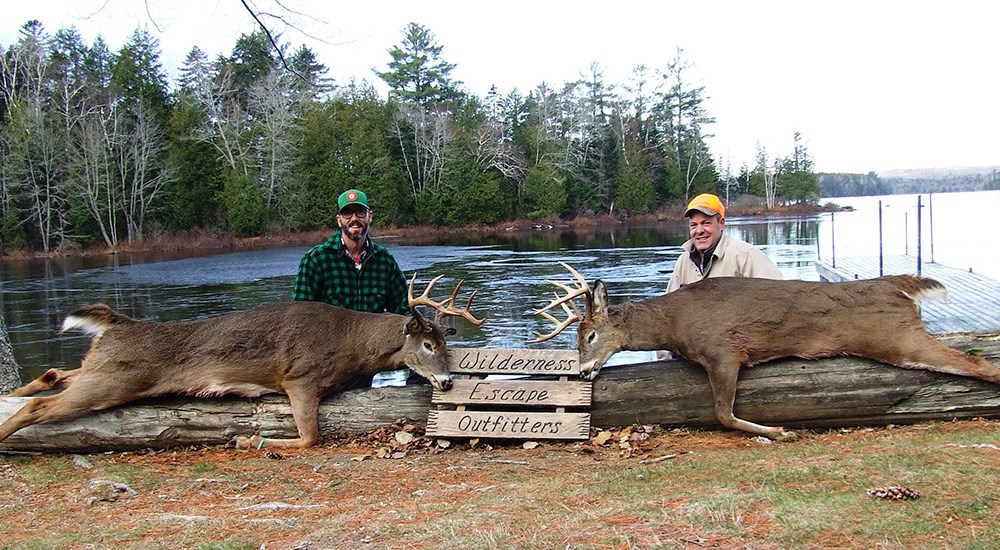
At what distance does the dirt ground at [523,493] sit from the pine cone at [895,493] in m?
0.06

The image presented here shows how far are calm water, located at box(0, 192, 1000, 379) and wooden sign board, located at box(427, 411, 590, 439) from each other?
5890 millimetres

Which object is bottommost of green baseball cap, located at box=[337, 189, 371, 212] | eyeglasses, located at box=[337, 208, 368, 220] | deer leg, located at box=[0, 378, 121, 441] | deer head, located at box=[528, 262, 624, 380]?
deer leg, located at box=[0, 378, 121, 441]

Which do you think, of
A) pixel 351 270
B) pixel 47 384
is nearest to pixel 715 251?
pixel 351 270

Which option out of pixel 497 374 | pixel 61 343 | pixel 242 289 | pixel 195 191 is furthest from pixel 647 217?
pixel 497 374

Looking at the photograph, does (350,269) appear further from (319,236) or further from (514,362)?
(319,236)

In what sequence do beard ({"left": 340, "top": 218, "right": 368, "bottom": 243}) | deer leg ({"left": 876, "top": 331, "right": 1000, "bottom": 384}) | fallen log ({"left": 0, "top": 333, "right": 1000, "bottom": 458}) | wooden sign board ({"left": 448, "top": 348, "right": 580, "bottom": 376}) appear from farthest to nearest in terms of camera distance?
beard ({"left": 340, "top": 218, "right": 368, "bottom": 243})
wooden sign board ({"left": 448, "top": 348, "right": 580, "bottom": 376})
fallen log ({"left": 0, "top": 333, "right": 1000, "bottom": 458})
deer leg ({"left": 876, "top": 331, "right": 1000, "bottom": 384})

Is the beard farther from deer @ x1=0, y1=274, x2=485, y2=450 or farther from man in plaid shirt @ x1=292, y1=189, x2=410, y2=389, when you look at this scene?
deer @ x1=0, y1=274, x2=485, y2=450

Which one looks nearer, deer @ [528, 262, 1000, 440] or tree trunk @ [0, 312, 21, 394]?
deer @ [528, 262, 1000, 440]

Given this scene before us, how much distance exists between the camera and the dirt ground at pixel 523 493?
4148 millimetres

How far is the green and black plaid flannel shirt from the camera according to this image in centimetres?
834

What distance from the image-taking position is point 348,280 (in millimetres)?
8500

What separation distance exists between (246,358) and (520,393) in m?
2.41

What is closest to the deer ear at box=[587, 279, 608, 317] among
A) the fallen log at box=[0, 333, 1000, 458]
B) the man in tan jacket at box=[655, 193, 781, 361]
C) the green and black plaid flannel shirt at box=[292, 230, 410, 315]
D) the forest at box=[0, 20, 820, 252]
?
the fallen log at box=[0, 333, 1000, 458]

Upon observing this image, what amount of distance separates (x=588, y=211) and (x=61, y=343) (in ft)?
200
